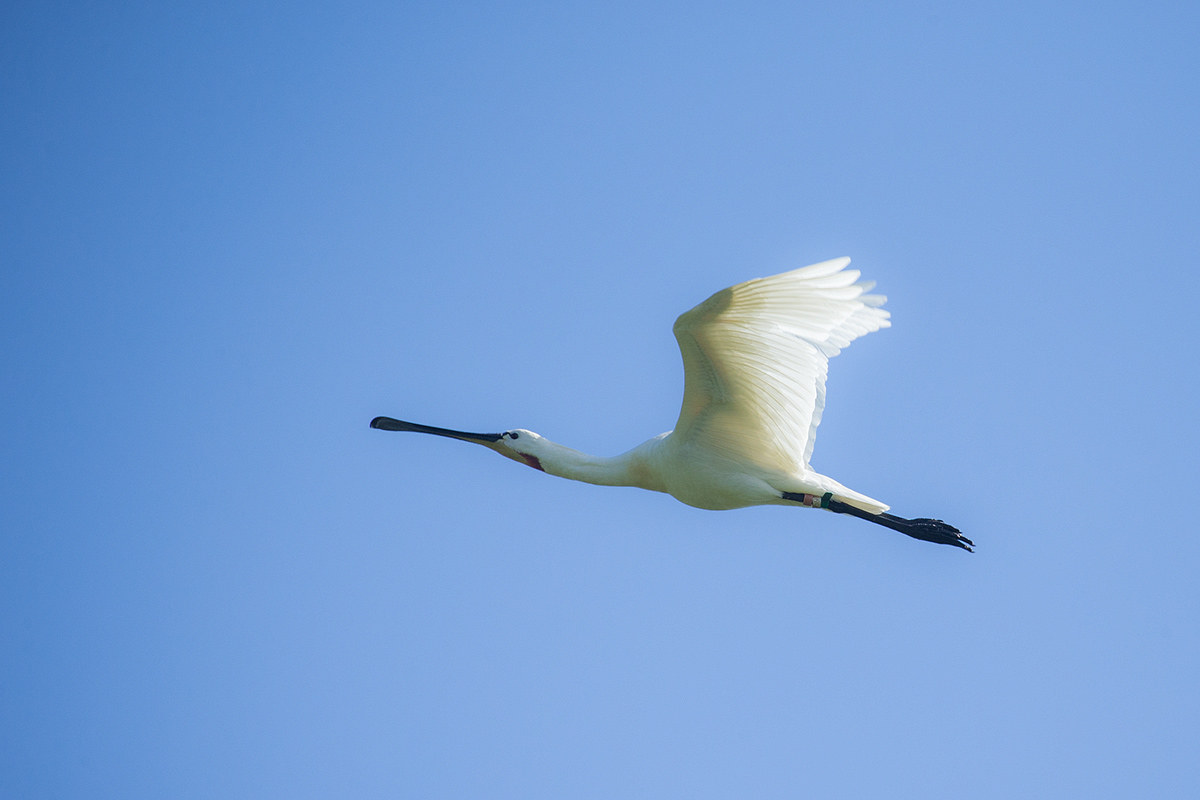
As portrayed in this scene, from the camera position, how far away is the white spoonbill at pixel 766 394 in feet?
36.2

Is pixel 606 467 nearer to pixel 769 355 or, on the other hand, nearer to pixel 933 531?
pixel 769 355

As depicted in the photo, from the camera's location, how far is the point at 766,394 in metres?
11.6

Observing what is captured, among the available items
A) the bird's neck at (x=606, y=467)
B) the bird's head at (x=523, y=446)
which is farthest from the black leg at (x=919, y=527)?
the bird's head at (x=523, y=446)

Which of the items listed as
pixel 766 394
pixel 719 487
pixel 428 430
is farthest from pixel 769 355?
pixel 428 430

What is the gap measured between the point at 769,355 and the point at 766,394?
0.45m

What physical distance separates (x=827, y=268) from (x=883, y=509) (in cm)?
235

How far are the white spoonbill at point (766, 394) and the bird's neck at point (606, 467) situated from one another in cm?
15

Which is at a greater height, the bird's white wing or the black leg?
the bird's white wing

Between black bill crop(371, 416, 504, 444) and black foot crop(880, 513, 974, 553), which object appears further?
black bill crop(371, 416, 504, 444)

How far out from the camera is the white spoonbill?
435 inches

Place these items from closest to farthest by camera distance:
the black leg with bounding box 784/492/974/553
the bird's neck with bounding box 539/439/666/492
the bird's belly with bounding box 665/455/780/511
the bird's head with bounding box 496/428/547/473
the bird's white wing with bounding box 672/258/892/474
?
the bird's white wing with bounding box 672/258/892/474 → the black leg with bounding box 784/492/974/553 → the bird's belly with bounding box 665/455/780/511 → the bird's neck with bounding box 539/439/666/492 → the bird's head with bounding box 496/428/547/473

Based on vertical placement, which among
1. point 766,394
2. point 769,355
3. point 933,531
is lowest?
point 933,531

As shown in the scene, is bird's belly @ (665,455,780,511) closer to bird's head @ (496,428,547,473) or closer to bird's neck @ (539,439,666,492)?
bird's neck @ (539,439,666,492)

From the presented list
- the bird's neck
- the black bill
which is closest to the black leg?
the bird's neck
